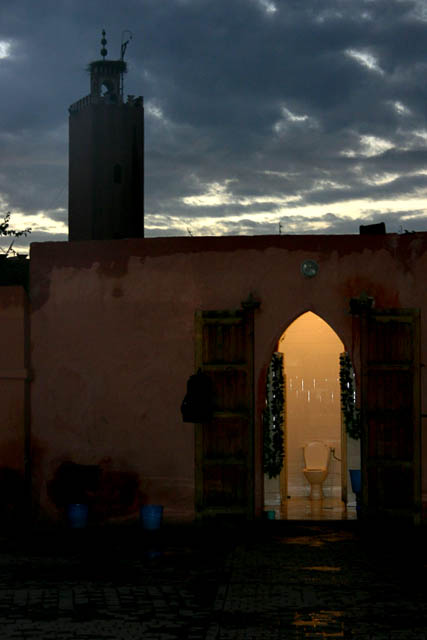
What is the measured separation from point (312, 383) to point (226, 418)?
489cm

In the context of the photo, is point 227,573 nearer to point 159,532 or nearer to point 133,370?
point 159,532

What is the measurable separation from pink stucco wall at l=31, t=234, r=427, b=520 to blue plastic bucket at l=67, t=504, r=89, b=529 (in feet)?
1.85

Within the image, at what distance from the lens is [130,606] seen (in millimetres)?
9758

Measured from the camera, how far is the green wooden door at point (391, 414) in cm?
1420

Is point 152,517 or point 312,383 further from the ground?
point 312,383

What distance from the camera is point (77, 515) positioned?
14.4 m

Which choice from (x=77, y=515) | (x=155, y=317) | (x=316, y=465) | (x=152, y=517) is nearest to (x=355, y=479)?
(x=316, y=465)

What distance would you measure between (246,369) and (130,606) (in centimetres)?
510

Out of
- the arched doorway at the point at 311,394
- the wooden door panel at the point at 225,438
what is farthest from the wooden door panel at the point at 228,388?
the arched doorway at the point at 311,394

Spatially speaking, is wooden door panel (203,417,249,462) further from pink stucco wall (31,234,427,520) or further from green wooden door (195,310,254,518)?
pink stucco wall (31,234,427,520)

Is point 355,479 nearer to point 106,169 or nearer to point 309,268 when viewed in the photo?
point 309,268

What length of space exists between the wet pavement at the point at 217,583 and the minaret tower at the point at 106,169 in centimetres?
3171

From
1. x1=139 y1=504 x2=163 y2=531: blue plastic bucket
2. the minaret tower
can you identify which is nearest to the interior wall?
x1=139 y1=504 x2=163 y2=531: blue plastic bucket

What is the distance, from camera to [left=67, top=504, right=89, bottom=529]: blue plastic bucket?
1441cm
